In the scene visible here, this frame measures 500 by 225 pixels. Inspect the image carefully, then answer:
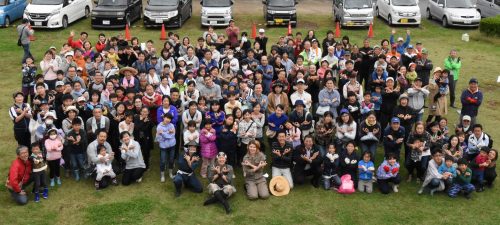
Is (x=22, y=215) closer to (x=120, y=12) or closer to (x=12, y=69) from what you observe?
(x=12, y=69)

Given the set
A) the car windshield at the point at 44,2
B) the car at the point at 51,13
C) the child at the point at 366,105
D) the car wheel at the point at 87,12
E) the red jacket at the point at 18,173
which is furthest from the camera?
the car wheel at the point at 87,12

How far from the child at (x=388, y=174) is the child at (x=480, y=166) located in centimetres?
154

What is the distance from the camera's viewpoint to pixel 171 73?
13.3 metres

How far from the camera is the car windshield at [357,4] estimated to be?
80.6 ft

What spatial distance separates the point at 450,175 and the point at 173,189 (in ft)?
17.8

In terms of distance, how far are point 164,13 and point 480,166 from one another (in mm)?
16703

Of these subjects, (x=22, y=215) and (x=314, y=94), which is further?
(x=314, y=94)

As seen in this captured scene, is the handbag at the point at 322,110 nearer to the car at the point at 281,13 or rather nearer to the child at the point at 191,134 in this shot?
Result: the child at the point at 191,134

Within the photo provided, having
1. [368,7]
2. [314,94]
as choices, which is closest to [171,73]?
[314,94]

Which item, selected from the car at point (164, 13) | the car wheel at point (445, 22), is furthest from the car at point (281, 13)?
the car wheel at point (445, 22)

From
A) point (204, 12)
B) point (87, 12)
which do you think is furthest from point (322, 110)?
point (87, 12)

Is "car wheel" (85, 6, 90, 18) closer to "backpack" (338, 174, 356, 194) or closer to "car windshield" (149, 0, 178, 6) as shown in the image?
"car windshield" (149, 0, 178, 6)

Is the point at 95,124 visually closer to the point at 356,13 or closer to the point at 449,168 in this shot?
A: the point at 449,168

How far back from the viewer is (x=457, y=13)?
24.7 m
